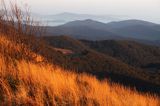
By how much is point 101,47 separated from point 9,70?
10204 cm

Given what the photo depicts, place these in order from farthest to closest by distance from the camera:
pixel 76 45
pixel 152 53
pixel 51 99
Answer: pixel 152 53, pixel 76 45, pixel 51 99

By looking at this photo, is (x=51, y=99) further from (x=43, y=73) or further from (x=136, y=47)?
(x=136, y=47)

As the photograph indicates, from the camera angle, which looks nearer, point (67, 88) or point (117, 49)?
point (67, 88)

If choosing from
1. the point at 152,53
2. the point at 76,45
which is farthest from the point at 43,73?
the point at 152,53

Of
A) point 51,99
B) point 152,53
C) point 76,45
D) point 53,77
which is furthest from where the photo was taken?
point 152,53

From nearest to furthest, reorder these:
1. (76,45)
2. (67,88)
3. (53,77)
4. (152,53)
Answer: (67,88) < (53,77) < (76,45) < (152,53)

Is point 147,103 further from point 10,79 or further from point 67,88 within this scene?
point 10,79

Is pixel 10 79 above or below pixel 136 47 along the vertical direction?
above

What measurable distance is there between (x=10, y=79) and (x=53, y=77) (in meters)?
0.77

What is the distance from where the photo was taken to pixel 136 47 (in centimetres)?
11350

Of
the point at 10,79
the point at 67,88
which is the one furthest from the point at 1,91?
the point at 67,88

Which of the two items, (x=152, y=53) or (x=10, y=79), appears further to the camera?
(x=152, y=53)

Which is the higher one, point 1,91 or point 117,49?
point 1,91

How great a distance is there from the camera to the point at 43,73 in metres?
6.86
